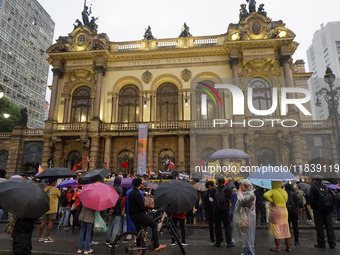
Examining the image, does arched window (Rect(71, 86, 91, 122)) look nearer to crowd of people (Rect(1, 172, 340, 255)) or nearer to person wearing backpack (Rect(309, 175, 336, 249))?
crowd of people (Rect(1, 172, 340, 255))

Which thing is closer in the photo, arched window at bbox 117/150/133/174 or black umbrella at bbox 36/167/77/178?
black umbrella at bbox 36/167/77/178

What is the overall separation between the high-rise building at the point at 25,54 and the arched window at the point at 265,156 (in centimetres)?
5635

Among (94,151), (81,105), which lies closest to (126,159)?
(94,151)

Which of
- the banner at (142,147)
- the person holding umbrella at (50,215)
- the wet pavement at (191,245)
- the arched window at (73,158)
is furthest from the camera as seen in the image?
the arched window at (73,158)

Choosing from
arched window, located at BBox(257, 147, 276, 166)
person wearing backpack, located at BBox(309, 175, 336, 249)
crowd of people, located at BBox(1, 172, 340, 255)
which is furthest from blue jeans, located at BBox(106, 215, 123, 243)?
arched window, located at BBox(257, 147, 276, 166)

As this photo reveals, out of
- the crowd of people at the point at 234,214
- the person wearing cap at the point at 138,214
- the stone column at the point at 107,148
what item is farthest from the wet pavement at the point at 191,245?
the stone column at the point at 107,148

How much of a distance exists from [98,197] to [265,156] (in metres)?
19.9

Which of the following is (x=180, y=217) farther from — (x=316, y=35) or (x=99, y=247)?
(x=316, y=35)

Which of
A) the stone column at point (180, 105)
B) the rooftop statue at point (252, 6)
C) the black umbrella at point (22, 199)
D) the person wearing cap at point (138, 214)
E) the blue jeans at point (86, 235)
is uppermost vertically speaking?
the rooftop statue at point (252, 6)

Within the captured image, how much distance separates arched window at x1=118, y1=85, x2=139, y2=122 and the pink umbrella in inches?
773

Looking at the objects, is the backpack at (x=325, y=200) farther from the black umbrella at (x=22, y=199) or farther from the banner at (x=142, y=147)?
the banner at (x=142, y=147)

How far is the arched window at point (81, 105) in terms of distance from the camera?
25969 mm

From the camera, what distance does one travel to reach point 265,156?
22.7 m

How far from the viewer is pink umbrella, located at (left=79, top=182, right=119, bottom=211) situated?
5699 mm
